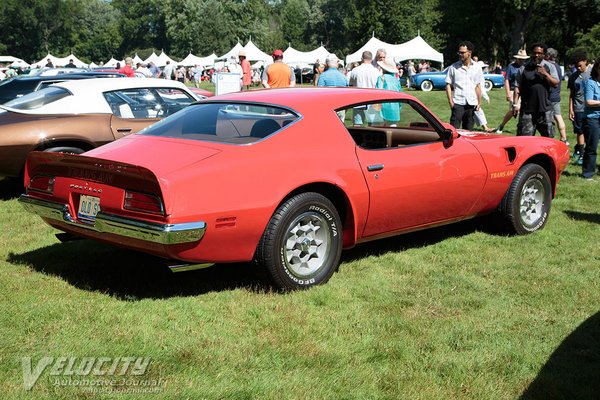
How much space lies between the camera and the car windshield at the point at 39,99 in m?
8.44

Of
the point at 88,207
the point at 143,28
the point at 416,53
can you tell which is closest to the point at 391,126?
the point at 88,207

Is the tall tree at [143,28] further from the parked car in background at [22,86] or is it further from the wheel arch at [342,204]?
the wheel arch at [342,204]

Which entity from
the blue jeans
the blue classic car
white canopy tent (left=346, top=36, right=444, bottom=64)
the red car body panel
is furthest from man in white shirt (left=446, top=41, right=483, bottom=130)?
white canopy tent (left=346, top=36, right=444, bottom=64)

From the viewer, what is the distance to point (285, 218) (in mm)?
4668

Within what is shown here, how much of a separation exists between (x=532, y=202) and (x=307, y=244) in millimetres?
2832

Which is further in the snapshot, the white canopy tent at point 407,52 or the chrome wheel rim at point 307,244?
the white canopy tent at point 407,52

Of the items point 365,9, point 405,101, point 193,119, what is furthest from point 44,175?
point 365,9

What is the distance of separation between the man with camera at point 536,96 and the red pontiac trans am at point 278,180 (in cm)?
346

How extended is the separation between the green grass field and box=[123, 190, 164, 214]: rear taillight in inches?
25.9

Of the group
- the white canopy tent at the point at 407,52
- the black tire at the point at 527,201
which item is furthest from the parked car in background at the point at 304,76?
the black tire at the point at 527,201

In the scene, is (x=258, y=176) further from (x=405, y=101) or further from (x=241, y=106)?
(x=405, y=101)

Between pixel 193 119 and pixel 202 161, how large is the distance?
35.6 inches

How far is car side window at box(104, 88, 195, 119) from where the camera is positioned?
8.59 m

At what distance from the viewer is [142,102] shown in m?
8.77
